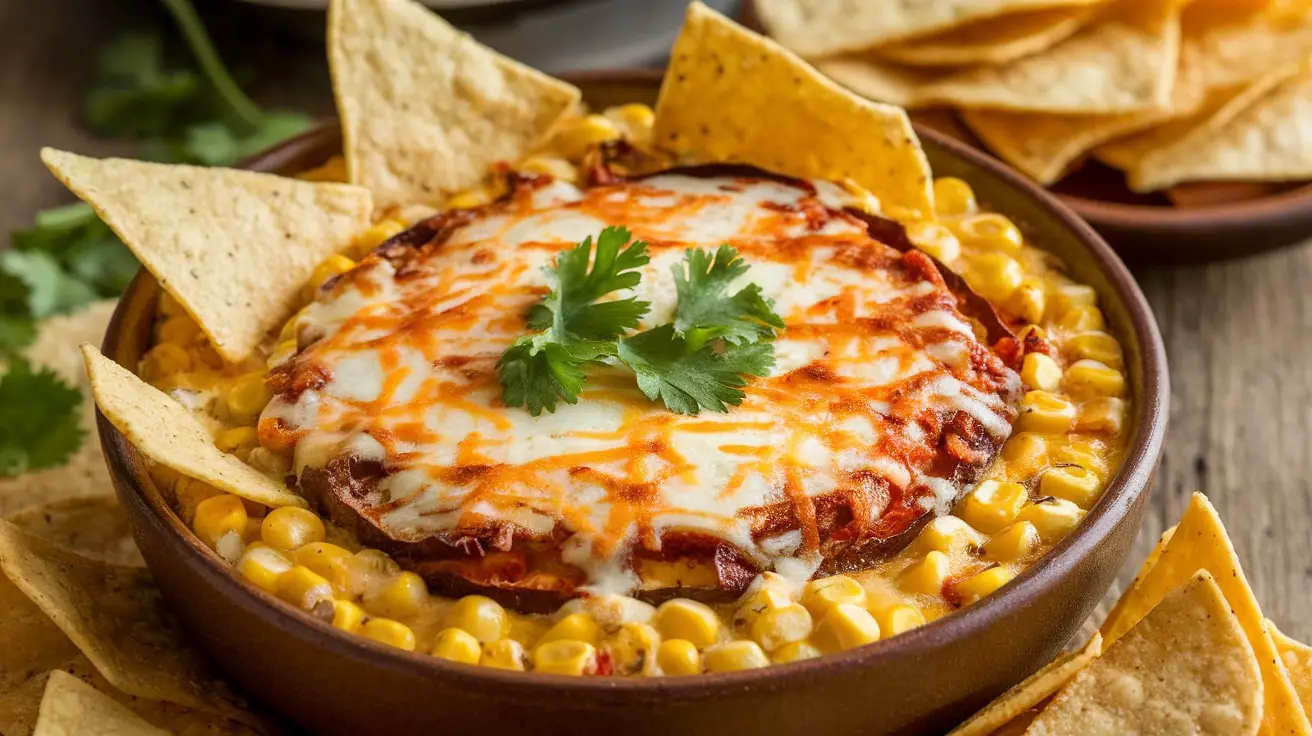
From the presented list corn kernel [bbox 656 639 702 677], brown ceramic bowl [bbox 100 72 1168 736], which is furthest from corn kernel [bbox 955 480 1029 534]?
corn kernel [bbox 656 639 702 677]

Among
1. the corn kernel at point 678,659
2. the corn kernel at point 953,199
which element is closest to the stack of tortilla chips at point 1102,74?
the corn kernel at point 953,199

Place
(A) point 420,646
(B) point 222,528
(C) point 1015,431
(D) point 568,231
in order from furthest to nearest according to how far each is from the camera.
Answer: (D) point 568,231 → (C) point 1015,431 → (B) point 222,528 → (A) point 420,646

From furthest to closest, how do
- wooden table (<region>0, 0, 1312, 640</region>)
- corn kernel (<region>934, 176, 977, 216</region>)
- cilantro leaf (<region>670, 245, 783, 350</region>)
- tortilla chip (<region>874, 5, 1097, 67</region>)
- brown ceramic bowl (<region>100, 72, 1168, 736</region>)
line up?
tortilla chip (<region>874, 5, 1097, 67</region>) → wooden table (<region>0, 0, 1312, 640</region>) → corn kernel (<region>934, 176, 977, 216</region>) → cilantro leaf (<region>670, 245, 783, 350</region>) → brown ceramic bowl (<region>100, 72, 1168, 736</region>)

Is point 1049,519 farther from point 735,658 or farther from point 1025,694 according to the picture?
point 735,658

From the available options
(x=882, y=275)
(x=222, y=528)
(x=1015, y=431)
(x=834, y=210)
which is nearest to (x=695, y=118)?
(x=834, y=210)

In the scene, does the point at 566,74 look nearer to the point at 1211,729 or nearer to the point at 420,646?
the point at 420,646

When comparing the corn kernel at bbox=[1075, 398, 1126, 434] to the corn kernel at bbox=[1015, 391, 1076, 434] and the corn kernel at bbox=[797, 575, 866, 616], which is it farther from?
the corn kernel at bbox=[797, 575, 866, 616]

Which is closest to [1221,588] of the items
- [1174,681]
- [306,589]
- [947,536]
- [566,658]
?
[1174,681]
